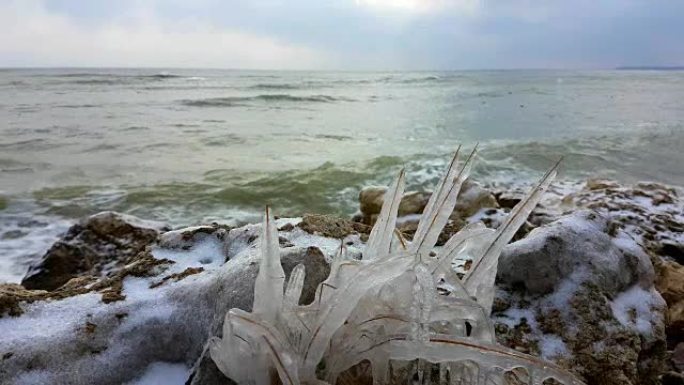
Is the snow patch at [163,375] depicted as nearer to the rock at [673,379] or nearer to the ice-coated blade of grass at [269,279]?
the ice-coated blade of grass at [269,279]

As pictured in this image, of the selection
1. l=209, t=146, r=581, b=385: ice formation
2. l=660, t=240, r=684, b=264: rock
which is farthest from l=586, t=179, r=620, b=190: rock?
l=209, t=146, r=581, b=385: ice formation

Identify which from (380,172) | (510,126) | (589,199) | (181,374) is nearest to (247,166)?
(380,172)

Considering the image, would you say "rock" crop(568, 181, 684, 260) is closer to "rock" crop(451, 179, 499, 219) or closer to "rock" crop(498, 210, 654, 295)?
"rock" crop(451, 179, 499, 219)

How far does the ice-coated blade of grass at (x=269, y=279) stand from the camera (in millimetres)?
1137

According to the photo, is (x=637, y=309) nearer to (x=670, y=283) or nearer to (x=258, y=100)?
(x=670, y=283)

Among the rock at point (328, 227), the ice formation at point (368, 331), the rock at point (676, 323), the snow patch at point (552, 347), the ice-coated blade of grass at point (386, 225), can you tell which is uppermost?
the ice-coated blade of grass at point (386, 225)

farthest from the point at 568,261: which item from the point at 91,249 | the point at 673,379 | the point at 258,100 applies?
the point at 258,100

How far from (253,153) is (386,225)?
381 inches

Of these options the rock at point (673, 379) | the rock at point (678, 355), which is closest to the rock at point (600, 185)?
the rock at point (678, 355)

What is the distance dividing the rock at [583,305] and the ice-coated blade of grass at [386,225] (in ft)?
2.00

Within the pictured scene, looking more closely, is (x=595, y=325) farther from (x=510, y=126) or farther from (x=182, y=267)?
(x=510, y=126)

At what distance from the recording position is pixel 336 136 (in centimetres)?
1362

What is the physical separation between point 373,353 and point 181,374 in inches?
→ 26.0

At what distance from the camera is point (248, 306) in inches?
57.4
